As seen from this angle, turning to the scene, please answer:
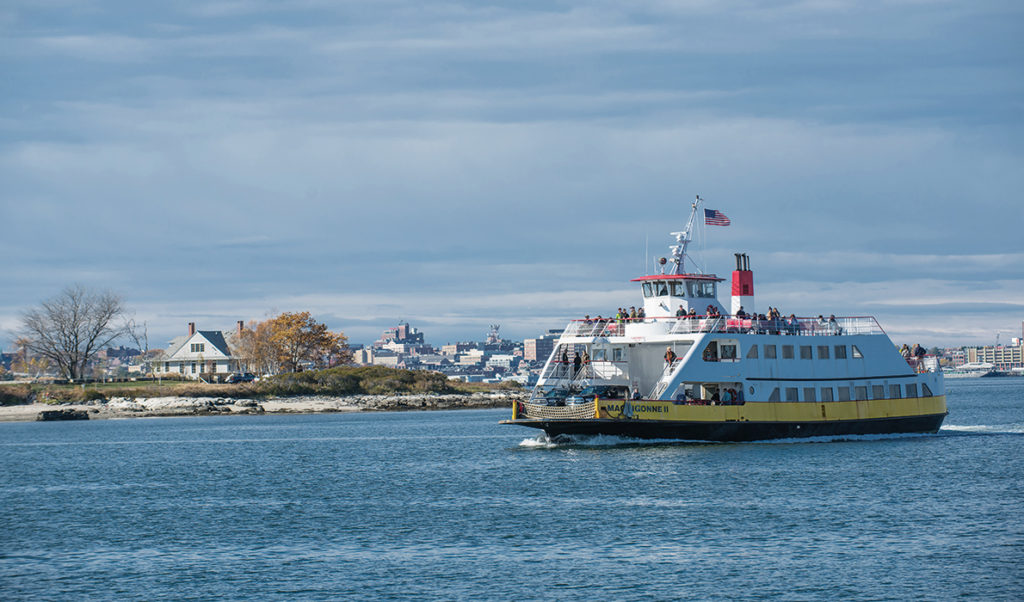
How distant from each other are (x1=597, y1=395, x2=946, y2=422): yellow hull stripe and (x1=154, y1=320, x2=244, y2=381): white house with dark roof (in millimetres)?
98902

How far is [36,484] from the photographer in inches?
1826

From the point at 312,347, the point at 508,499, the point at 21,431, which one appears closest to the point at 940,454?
the point at 508,499

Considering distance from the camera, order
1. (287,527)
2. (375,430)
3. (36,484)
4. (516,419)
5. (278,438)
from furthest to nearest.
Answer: (375,430), (278,438), (516,419), (36,484), (287,527)

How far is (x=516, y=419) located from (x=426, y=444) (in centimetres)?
1525

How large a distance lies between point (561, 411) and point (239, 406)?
70.1 meters

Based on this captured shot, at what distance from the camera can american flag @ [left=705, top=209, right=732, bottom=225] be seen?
5625 centimetres

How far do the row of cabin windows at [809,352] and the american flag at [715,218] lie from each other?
765 cm

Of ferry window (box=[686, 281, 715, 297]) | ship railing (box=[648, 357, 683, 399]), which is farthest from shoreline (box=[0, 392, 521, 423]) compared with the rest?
ship railing (box=[648, 357, 683, 399])

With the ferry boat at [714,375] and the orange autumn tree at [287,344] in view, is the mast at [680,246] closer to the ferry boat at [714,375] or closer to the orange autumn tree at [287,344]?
the ferry boat at [714,375]

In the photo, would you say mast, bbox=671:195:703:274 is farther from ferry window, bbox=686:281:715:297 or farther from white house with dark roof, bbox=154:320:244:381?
white house with dark roof, bbox=154:320:244:381

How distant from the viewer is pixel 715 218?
185 ft

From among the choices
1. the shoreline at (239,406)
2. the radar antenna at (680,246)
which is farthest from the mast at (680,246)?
the shoreline at (239,406)

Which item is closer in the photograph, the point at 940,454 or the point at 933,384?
the point at 940,454

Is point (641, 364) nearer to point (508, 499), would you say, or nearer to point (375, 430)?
point (508, 499)
